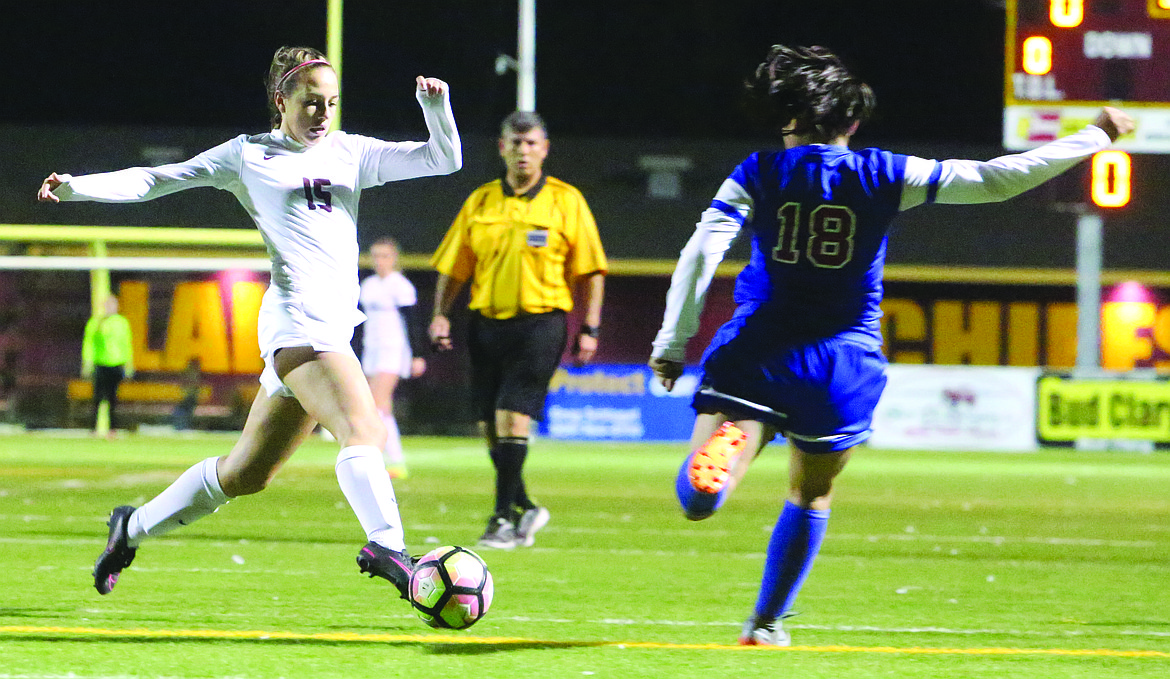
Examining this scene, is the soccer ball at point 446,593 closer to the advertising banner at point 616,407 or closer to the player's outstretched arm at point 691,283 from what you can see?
the player's outstretched arm at point 691,283

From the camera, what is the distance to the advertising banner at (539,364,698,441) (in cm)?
2106

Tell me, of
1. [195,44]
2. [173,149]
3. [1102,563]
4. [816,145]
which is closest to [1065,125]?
[1102,563]

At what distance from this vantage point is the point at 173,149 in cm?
2608

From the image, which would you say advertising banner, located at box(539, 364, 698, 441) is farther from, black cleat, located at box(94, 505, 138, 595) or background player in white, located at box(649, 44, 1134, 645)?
background player in white, located at box(649, 44, 1134, 645)

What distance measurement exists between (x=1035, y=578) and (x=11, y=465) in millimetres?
10306

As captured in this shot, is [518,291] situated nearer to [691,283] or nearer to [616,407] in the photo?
[691,283]

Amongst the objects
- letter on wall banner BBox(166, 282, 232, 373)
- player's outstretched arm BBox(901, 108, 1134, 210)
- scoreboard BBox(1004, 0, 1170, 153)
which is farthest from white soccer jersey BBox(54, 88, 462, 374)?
letter on wall banner BBox(166, 282, 232, 373)

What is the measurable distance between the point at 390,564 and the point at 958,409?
631 inches

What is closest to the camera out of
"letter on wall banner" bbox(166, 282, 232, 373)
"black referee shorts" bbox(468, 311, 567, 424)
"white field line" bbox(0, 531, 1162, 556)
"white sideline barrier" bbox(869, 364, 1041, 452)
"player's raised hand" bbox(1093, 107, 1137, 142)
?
"player's raised hand" bbox(1093, 107, 1137, 142)

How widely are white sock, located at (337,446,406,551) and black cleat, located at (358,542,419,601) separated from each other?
0.09 metres

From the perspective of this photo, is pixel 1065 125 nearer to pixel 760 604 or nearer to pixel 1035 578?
pixel 1035 578

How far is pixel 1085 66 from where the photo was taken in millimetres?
14969

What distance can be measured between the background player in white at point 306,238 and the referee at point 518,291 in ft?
9.04

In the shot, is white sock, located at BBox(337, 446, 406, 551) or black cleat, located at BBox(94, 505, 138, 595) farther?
black cleat, located at BBox(94, 505, 138, 595)
